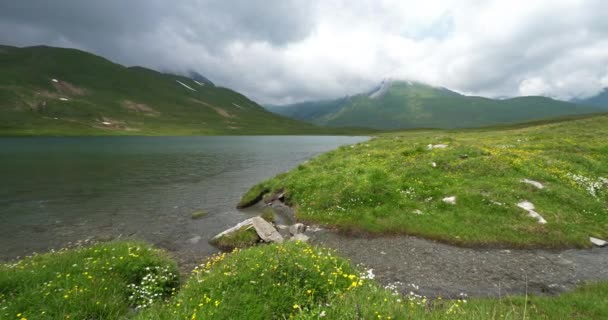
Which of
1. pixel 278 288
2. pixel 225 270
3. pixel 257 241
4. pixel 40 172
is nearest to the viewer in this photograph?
pixel 278 288

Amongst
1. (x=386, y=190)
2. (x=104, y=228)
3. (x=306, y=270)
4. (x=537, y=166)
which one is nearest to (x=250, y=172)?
(x=104, y=228)

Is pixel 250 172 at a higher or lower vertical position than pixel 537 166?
lower

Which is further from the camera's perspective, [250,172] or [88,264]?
[250,172]

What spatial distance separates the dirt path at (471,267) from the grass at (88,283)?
9276 millimetres

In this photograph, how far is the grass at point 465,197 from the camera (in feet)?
55.8

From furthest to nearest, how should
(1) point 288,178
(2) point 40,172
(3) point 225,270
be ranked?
1. (2) point 40,172
2. (1) point 288,178
3. (3) point 225,270

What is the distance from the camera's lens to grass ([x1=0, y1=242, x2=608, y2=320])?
744cm

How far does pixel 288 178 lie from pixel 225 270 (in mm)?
20180

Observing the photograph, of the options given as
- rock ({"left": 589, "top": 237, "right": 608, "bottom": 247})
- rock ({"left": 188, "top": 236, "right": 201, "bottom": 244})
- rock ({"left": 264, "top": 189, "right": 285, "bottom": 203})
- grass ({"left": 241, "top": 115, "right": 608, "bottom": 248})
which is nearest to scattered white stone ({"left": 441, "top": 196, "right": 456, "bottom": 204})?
grass ({"left": 241, "top": 115, "right": 608, "bottom": 248})

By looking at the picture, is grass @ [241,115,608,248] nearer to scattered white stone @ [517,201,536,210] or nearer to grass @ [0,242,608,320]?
scattered white stone @ [517,201,536,210]

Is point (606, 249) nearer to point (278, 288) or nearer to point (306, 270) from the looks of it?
point (306, 270)

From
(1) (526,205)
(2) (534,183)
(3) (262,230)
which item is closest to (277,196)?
(3) (262,230)

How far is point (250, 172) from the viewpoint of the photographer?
49.3m

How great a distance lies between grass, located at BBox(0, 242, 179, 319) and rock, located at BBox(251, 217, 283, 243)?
6.20 meters
